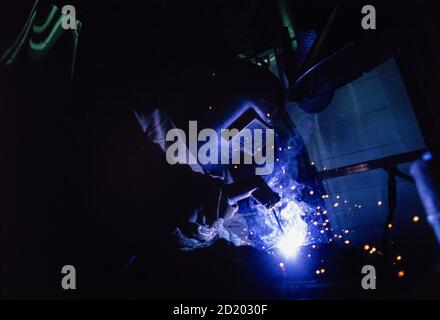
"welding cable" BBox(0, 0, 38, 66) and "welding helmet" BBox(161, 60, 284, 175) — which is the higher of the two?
"welding cable" BBox(0, 0, 38, 66)

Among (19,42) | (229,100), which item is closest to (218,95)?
(229,100)

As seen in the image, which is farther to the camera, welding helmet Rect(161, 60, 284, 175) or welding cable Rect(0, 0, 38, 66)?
welding cable Rect(0, 0, 38, 66)

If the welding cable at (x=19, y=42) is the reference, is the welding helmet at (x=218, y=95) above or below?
below

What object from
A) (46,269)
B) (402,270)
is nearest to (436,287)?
(402,270)

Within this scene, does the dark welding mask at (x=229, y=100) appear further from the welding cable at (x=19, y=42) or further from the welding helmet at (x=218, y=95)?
the welding cable at (x=19, y=42)

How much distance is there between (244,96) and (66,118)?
2745 millimetres

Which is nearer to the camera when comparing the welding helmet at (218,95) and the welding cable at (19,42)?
the welding helmet at (218,95)

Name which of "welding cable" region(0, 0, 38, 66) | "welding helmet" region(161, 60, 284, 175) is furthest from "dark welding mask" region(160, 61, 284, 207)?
"welding cable" region(0, 0, 38, 66)

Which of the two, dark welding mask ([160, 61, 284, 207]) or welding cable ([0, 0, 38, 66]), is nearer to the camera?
dark welding mask ([160, 61, 284, 207])

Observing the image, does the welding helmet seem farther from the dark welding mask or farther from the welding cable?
the welding cable

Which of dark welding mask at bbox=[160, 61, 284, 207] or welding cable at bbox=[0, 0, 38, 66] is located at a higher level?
welding cable at bbox=[0, 0, 38, 66]

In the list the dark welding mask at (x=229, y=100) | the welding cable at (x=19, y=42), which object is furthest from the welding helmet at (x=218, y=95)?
the welding cable at (x=19, y=42)
